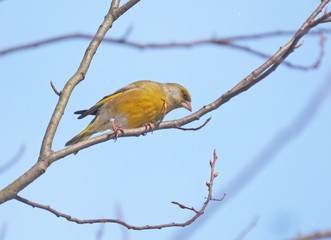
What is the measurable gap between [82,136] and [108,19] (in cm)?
176

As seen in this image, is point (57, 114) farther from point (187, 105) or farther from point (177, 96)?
point (187, 105)

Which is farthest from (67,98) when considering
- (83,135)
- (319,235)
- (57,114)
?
(319,235)

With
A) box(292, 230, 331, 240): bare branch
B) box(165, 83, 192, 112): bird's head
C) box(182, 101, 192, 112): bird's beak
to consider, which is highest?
box(165, 83, 192, 112): bird's head

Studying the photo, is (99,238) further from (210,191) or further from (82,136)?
(82,136)

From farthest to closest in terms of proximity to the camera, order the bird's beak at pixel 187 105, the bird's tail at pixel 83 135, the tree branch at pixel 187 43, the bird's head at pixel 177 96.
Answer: the bird's beak at pixel 187 105
the bird's head at pixel 177 96
the bird's tail at pixel 83 135
the tree branch at pixel 187 43

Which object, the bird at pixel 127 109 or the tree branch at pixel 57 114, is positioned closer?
the tree branch at pixel 57 114

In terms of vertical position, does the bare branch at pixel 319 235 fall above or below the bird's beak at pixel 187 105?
below

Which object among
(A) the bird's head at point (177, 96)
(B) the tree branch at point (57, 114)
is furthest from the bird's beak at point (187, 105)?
(B) the tree branch at point (57, 114)

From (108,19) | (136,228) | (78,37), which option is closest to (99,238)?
(136,228)

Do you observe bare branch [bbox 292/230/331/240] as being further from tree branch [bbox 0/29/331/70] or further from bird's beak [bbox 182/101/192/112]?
bird's beak [bbox 182/101/192/112]

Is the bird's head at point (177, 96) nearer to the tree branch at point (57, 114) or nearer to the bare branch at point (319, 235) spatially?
the tree branch at point (57, 114)

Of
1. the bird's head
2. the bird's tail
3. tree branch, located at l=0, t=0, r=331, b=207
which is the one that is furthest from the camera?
the bird's head

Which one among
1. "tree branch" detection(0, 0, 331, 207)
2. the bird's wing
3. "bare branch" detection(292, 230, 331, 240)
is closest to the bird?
the bird's wing

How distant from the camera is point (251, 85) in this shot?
296cm
